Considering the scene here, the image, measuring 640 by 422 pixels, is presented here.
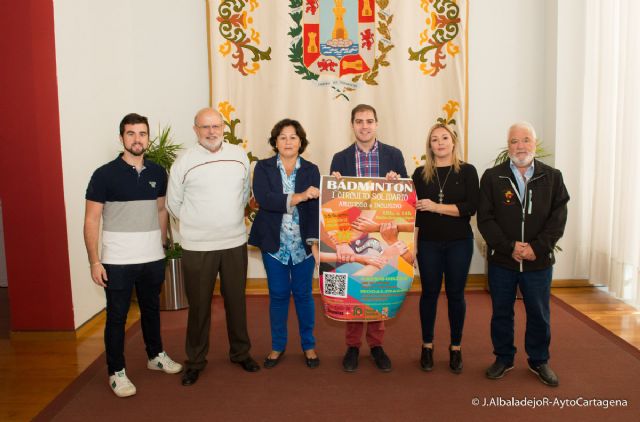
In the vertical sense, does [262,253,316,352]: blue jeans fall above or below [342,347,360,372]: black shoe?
above

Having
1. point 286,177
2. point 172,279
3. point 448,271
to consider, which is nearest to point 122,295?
point 286,177

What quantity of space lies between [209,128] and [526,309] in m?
2.05

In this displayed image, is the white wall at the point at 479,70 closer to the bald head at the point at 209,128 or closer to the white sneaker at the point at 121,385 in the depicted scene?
the bald head at the point at 209,128

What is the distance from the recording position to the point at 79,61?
13.4ft

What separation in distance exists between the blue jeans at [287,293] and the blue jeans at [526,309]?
1086 millimetres

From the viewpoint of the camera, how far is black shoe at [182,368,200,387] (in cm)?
305

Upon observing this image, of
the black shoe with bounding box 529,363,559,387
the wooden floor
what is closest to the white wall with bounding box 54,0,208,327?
the wooden floor

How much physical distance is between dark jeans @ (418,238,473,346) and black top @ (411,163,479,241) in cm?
6

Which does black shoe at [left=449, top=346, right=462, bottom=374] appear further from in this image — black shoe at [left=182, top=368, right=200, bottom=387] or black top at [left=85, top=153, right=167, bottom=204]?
black top at [left=85, top=153, right=167, bottom=204]

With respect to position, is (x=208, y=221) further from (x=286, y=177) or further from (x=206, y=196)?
(x=286, y=177)

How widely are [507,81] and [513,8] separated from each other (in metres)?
0.67

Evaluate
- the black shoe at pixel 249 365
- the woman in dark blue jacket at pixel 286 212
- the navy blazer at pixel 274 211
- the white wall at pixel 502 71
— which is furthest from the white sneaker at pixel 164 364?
the white wall at pixel 502 71

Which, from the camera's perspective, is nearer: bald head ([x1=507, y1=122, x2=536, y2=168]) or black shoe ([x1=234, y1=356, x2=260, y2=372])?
bald head ([x1=507, y1=122, x2=536, y2=168])

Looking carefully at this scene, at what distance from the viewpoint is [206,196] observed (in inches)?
116
